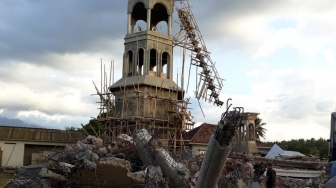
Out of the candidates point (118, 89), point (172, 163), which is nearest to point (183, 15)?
point (118, 89)

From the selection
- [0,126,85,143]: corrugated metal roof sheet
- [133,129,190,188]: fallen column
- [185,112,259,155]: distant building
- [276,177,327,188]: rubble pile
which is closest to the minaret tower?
[185,112,259,155]: distant building

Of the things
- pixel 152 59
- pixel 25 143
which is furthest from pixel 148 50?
pixel 25 143

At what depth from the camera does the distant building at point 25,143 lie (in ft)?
127

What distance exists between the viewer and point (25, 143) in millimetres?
40281

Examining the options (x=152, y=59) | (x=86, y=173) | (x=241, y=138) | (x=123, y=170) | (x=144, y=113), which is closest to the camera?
(x=123, y=170)

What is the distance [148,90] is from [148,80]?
58 centimetres

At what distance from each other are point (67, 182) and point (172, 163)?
283 cm

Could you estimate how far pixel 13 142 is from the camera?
130 ft

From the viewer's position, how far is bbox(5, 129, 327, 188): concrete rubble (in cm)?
1077

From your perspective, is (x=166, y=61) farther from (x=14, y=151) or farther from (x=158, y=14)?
(x=14, y=151)

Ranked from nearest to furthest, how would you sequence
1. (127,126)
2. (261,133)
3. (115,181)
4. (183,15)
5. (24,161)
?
(115,181) → (127,126) → (183,15) → (24,161) → (261,133)

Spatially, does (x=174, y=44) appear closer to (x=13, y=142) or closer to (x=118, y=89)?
(x=118, y=89)

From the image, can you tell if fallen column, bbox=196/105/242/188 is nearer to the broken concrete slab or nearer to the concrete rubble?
the concrete rubble

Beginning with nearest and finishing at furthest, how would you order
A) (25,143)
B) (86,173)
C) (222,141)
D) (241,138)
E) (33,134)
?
(222,141)
(86,173)
(241,138)
(25,143)
(33,134)
